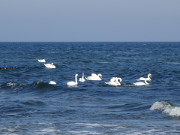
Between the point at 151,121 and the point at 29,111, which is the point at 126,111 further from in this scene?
the point at 29,111

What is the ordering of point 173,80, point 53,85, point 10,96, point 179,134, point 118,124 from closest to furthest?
point 179,134 → point 118,124 → point 10,96 → point 53,85 → point 173,80

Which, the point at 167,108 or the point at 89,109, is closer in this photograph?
the point at 167,108

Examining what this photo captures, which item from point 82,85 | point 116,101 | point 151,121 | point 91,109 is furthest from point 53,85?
point 151,121

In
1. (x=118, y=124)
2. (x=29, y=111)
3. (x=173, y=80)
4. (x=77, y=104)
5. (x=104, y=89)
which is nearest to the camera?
(x=118, y=124)

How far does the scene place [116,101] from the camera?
2141 cm

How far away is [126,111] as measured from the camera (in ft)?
60.2

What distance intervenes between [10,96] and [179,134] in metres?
12.4

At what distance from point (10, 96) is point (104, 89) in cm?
601

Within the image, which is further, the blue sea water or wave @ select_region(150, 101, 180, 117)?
wave @ select_region(150, 101, 180, 117)

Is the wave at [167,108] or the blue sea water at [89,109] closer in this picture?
the blue sea water at [89,109]

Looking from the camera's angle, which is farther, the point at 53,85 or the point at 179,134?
the point at 53,85

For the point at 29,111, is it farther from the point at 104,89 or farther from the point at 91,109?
the point at 104,89

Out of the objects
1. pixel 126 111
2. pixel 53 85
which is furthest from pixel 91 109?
pixel 53 85

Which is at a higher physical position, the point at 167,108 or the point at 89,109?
the point at 167,108
